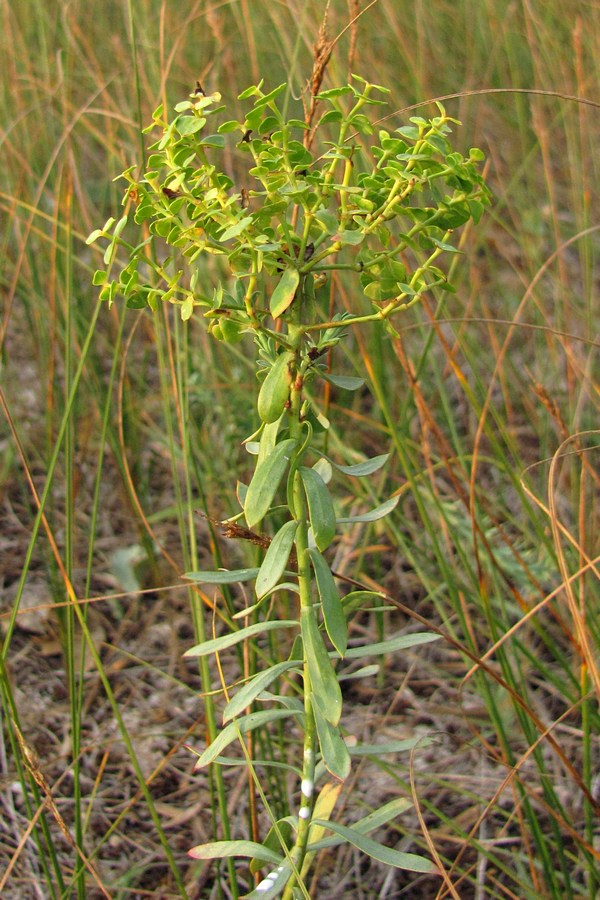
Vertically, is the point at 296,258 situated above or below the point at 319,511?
above

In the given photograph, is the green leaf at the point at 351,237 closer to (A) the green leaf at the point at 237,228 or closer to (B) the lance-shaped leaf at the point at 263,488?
(A) the green leaf at the point at 237,228

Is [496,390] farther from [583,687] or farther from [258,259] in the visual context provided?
[258,259]

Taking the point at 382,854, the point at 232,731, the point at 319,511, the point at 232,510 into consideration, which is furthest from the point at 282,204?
the point at 232,510

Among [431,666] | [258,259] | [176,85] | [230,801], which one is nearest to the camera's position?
[258,259]

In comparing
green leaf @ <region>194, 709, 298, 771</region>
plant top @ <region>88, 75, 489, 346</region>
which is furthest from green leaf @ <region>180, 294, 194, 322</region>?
green leaf @ <region>194, 709, 298, 771</region>

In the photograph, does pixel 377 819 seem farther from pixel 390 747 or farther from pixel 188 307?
pixel 188 307

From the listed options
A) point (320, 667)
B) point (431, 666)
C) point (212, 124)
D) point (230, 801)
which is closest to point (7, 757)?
point (230, 801)
